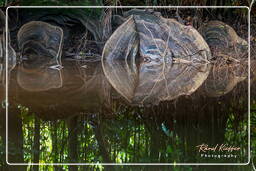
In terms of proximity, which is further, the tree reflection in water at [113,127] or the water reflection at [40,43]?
the water reflection at [40,43]

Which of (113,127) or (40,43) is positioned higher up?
(40,43)

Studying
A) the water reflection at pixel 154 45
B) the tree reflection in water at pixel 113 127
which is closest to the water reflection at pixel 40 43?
the water reflection at pixel 154 45

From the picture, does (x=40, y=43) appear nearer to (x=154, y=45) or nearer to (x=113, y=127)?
(x=154, y=45)

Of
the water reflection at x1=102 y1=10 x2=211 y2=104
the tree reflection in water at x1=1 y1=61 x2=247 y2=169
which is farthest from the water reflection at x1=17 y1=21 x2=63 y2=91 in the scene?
the tree reflection in water at x1=1 y1=61 x2=247 y2=169

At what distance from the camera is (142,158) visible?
168 centimetres

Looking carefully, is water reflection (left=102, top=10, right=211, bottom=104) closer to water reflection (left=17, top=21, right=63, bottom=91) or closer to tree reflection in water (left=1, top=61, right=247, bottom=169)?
water reflection (left=17, top=21, right=63, bottom=91)

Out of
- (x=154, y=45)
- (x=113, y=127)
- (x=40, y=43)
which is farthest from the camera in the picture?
(x=154, y=45)

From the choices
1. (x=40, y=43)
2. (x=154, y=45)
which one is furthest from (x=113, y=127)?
(x=154, y=45)

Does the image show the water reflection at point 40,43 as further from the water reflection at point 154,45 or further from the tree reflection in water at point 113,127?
the tree reflection in water at point 113,127

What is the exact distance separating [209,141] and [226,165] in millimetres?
359

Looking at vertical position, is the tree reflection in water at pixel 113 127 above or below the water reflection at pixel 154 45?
below

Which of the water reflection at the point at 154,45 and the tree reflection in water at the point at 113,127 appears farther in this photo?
the water reflection at the point at 154,45

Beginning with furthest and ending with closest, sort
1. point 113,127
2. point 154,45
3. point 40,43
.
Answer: point 154,45
point 40,43
point 113,127

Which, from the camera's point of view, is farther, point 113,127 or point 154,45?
point 154,45
